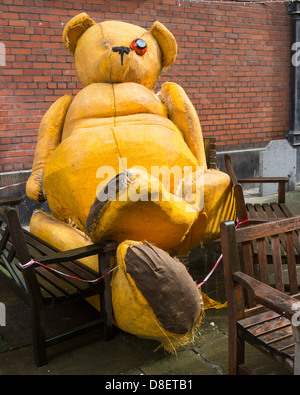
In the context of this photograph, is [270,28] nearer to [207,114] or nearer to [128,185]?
[207,114]

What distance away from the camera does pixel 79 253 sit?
2115 mm

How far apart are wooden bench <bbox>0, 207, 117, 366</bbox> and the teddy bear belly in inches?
15.1

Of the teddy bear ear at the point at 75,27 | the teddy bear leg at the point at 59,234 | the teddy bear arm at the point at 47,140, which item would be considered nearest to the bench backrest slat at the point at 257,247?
the teddy bear leg at the point at 59,234

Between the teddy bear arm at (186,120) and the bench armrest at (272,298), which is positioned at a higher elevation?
the teddy bear arm at (186,120)

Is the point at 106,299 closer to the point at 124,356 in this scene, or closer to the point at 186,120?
the point at 124,356

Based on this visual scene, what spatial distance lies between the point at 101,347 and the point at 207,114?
4.32 metres

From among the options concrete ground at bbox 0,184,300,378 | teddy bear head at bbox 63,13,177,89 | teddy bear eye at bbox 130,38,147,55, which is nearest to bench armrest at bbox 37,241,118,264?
concrete ground at bbox 0,184,300,378

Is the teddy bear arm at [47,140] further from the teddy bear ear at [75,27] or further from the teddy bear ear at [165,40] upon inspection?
the teddy bear ear at [165,40]

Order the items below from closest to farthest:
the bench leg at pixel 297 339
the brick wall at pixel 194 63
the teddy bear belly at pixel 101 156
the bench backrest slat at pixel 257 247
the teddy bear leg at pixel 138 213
→ the bench leg at pixel 297 339
the bench backrest slat at pixel 257 247
the teddy bear leg at pixel 138 213
the teddy bear belly at pixel 101 156
the brick wall at pixel 194 63

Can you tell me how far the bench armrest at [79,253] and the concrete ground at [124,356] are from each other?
0.58 m

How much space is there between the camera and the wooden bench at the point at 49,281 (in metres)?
2.02

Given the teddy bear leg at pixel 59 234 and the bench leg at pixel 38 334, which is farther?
the teddy bear leg at pixel 59 234

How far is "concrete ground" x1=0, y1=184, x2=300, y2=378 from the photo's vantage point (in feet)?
6.81

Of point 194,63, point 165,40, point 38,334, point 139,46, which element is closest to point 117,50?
point 139,46
